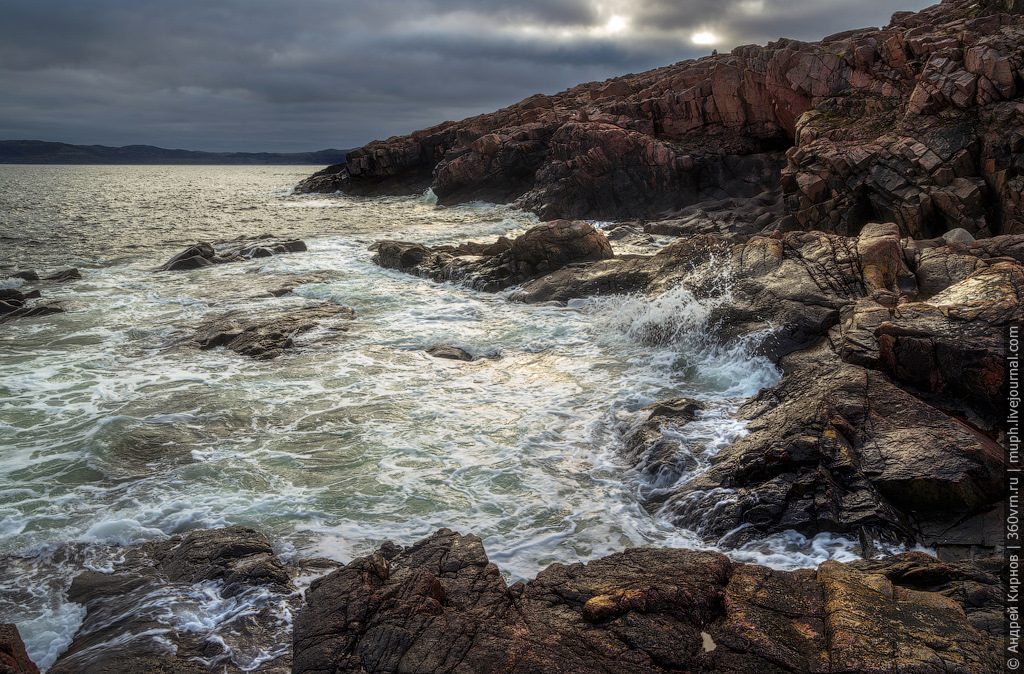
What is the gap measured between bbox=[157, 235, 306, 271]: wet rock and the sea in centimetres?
426

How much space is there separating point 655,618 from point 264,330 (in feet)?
38.8

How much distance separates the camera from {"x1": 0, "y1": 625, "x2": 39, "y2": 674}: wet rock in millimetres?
3860

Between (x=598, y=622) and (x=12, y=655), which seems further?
(x=598, y=622)

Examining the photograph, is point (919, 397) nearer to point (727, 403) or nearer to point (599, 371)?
point (727, 403)

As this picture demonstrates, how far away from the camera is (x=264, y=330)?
1355 centimetres

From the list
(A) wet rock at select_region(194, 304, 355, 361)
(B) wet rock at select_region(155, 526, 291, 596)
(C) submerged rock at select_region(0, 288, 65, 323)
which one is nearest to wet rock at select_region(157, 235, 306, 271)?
(C) submerged rock at select_region(0, 288, 65, 323)

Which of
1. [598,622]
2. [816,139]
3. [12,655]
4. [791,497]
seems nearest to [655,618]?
[598,622]

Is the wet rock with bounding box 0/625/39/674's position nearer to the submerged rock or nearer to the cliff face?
the submerged rock

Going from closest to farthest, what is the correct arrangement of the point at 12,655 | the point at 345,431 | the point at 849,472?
1. the point at 12,655
2. the point at 849,472
3. the point at 345,431

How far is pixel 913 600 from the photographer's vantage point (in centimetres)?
403

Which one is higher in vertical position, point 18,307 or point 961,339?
point 961,339

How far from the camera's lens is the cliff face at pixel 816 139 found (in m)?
15.9

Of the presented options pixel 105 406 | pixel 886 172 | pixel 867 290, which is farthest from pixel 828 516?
pixel 886 172

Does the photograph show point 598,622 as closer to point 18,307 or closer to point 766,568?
point 766,568
